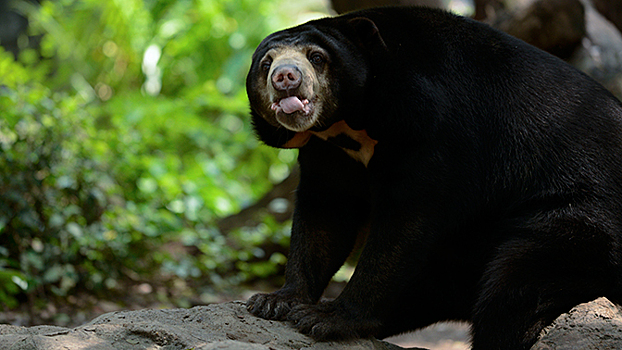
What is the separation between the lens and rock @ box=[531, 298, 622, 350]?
7.55ft

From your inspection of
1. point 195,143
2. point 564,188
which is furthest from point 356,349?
point 195,143

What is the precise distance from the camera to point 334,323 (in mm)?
2658

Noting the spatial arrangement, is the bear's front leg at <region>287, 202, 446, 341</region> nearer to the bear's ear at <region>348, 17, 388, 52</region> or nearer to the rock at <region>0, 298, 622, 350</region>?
the rock at <region>0, 298, 622, 350</region>

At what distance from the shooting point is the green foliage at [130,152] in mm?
4316

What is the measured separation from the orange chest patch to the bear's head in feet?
0.26

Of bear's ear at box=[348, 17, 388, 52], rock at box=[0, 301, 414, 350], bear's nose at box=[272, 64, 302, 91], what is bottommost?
rock at box=[0, 301, 414, 350]

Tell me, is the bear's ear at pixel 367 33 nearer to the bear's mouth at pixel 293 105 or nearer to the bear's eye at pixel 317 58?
the bear's eye at pixel 317 58

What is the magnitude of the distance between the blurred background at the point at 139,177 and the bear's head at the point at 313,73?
1.84 m

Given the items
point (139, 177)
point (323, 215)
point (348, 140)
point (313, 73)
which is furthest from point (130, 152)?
point (313, 73)

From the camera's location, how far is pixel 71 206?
4.58m

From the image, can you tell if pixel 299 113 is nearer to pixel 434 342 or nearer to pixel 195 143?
pixel 434 342

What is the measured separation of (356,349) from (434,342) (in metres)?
2.87

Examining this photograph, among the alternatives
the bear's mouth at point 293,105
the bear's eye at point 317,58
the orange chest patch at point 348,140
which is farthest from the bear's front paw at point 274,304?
the bear's eye at point 317,58

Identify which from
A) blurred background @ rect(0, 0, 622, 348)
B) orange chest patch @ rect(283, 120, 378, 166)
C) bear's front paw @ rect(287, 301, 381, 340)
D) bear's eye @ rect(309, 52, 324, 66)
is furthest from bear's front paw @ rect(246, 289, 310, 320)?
blurred background @ rect(0, 0, 622, 348)
